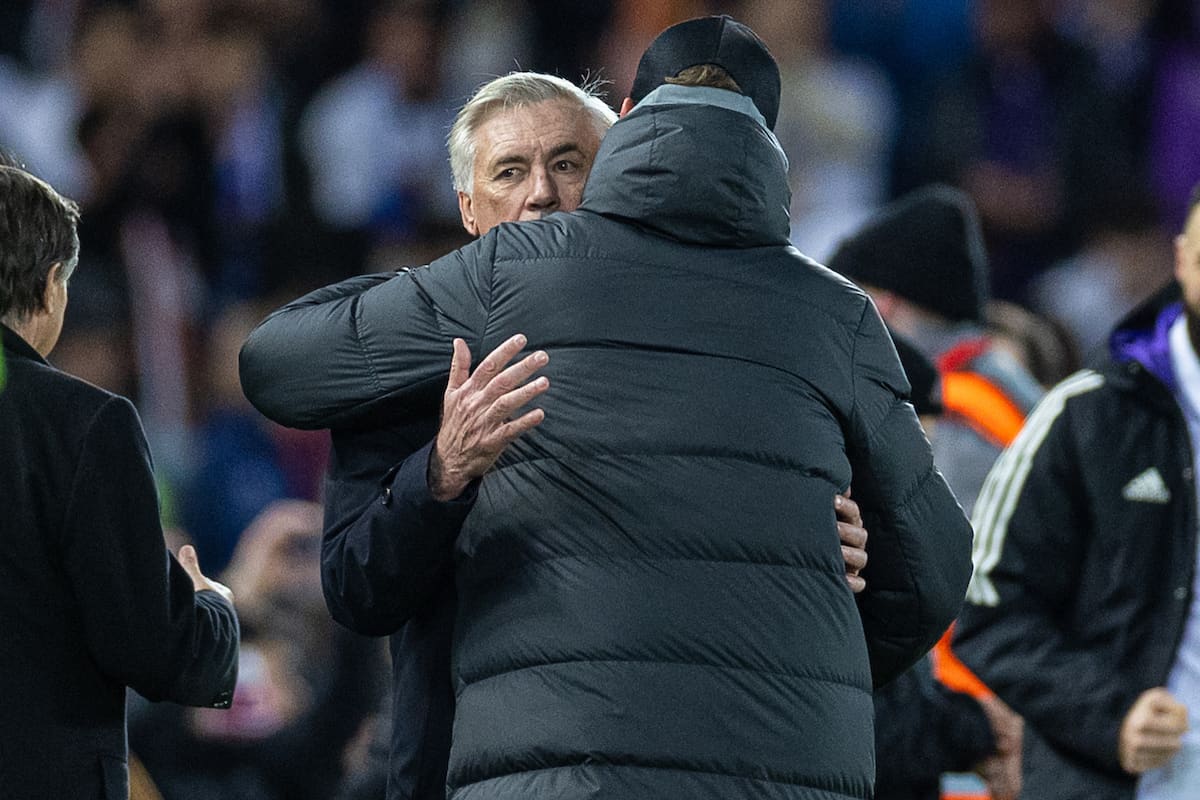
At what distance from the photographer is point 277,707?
6.89 meters

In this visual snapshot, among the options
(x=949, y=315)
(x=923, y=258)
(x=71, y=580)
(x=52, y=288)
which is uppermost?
(x=52, y=288)

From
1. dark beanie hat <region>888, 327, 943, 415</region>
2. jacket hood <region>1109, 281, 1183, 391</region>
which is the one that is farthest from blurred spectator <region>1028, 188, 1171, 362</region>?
dark beanie hat <region>888, 327, 943, 415</region>

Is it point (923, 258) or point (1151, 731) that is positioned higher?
point (923, 258)

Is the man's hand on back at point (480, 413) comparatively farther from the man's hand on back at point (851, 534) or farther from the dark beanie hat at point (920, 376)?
the dark beanie hat at point (920, 376)

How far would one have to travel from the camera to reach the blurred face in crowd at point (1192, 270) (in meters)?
4.71

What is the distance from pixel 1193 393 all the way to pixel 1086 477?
29 cm

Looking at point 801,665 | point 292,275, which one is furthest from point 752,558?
point 292,275

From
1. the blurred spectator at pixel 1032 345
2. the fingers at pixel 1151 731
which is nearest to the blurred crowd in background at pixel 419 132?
the blurred spectator at pixel 1032 345

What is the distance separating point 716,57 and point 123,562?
3.79 feet

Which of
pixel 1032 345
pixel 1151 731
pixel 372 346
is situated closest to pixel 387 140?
pixel 1032 345

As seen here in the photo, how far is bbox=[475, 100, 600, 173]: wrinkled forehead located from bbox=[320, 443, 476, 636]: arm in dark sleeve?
76cm

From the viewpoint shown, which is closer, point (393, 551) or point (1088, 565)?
point (393, 551)

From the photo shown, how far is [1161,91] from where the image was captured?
9.98 m

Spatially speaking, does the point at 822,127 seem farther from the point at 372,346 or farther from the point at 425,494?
the point at 425,494
